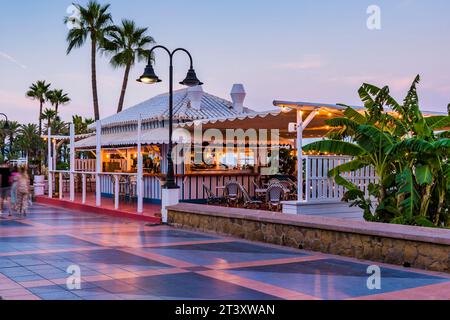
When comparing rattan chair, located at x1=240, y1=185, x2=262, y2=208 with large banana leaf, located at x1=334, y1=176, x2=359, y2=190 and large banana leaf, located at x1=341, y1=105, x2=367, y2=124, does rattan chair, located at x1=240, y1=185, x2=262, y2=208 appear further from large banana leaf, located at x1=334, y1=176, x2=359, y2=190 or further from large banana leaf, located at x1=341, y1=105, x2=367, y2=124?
large banana leaf, located at x1=341, y1=105, x2=367, y2=124

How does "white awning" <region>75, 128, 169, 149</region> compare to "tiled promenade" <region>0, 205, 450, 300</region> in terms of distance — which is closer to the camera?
"tiled promenade" <region>0, 205, 450, 300</region>

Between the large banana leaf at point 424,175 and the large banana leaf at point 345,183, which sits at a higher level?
the large banana leaf at point 424,175

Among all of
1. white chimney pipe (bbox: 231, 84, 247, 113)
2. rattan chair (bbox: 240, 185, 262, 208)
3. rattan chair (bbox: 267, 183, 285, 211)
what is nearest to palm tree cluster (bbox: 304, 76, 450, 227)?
rattan chair (bbox: 267, 183, 285, 211)

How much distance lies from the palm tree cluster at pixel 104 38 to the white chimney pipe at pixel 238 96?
15.6 meters

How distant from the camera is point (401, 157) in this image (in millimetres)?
12648

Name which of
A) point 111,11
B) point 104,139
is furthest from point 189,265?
point 111,11

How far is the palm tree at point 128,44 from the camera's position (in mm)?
37594

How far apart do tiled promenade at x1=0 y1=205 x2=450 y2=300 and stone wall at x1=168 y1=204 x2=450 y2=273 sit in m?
0.30

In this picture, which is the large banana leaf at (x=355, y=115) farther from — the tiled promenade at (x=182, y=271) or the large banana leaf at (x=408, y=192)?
the tiled promenade at (x=182, y=271)

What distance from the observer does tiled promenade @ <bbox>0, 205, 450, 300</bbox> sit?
764cm

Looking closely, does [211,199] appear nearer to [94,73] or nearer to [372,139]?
[372,139]

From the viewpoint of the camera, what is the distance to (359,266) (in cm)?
982

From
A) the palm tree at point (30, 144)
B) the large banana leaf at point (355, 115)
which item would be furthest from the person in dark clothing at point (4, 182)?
the palm tree at point (30, 144)
